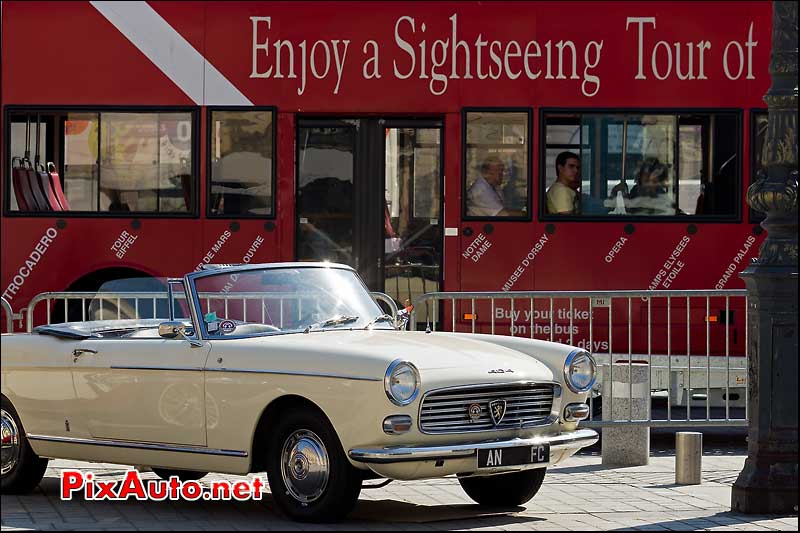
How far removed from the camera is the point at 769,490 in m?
8.58

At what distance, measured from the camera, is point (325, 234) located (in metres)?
14.0

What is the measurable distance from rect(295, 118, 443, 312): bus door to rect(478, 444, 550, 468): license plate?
580 centimetres

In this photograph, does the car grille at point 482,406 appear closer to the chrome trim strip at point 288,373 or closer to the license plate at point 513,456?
the license plate at point 513,456

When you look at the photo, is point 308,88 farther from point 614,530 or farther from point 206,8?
point 614,530

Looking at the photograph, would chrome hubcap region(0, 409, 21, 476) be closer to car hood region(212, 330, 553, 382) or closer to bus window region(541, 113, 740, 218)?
car hood region(212, 330, 553, 382)

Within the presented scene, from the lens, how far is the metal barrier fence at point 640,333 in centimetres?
1148

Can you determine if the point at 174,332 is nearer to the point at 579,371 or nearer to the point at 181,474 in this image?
the point at 181,474

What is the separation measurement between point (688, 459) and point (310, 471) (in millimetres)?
3241

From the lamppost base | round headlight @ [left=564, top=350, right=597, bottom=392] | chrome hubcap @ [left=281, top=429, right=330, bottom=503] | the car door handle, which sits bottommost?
the lamppost base

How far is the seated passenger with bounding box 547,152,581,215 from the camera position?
45.6 feet

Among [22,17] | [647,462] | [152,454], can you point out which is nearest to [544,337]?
[647,462]

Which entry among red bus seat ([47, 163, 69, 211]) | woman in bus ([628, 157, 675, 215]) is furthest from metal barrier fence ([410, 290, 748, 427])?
red bus seat ([47, 163, 69, 211])

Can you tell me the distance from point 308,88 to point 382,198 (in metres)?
1.26

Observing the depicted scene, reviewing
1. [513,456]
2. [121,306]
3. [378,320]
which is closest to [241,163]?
[121,306]
